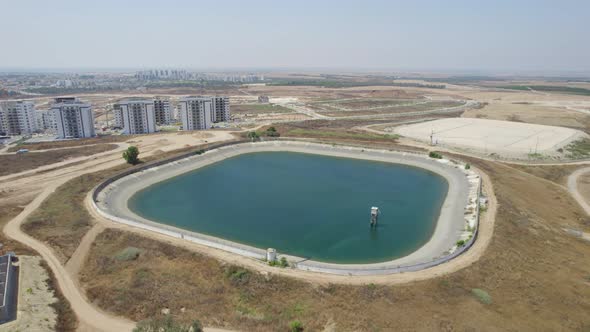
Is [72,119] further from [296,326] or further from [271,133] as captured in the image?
[296,326]

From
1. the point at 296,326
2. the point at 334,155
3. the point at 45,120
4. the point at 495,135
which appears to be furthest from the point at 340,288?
the point at 45,120

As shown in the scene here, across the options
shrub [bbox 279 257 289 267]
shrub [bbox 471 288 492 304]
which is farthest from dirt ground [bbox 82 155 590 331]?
shrub [bbox 279 257 289 267]

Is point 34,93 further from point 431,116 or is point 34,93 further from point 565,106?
point 565,106

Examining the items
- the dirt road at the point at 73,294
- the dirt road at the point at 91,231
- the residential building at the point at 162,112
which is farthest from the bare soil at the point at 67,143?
the dirt road at the point at 73,294

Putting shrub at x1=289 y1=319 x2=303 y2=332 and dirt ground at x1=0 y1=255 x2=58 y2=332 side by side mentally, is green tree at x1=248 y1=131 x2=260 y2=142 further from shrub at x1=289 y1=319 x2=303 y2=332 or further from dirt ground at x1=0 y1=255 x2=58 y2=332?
shrub at x1=289 y1=319 x2=303 y2=332

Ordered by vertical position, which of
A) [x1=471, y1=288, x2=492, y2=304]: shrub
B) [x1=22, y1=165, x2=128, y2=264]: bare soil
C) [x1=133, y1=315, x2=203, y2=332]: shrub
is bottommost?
[x1=22, y1=165, x2=128, y2=264]: bare soil

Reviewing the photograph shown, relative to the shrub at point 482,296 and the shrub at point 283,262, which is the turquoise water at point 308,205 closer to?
the shrub at point 283,262

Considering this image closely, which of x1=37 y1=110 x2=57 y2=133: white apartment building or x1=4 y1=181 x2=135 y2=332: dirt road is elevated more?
x1=37 y1=110 x2=57 y2=133: white apartment building
